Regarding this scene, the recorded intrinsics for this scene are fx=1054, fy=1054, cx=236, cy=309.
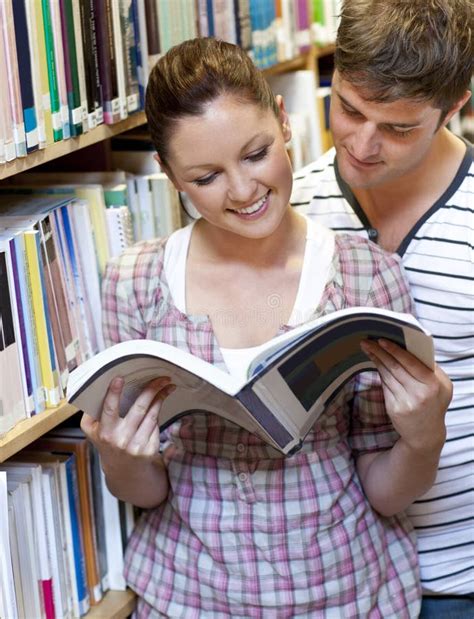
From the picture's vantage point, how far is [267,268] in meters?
1.42

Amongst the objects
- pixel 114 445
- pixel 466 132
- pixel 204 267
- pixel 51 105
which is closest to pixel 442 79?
pixel 204 267

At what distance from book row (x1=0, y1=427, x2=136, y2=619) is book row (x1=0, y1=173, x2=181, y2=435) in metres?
0.12

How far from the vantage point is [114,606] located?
1585mm

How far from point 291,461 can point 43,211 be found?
1.56ft

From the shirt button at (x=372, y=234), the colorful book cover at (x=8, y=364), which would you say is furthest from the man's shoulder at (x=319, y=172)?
the colorful book cover at (x=8, y=364)

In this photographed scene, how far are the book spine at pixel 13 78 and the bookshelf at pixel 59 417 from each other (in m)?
0.03

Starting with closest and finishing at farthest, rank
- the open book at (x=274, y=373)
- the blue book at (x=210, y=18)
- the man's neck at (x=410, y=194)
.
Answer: the open book at (x=274, y=373) < the man's neck at (x=410, y=194) < the blue book at (x=210, y=18)

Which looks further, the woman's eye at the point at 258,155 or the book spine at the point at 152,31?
the book spine at the point at 152,31

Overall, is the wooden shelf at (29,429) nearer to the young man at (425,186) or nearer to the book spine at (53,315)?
the book spine at (53,315)

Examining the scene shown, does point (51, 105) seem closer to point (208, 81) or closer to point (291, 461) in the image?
point (208, 81)

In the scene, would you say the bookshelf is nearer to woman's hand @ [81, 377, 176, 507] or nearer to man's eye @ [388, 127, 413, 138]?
woman's hand @ [81, 377, 176, 507]

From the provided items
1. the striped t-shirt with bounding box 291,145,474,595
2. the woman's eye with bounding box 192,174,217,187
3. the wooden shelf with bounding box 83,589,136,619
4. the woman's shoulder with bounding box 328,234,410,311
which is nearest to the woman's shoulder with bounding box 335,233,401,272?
the woman's shoulder with bounding box 328,234,410,311

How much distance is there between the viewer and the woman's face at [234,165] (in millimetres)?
1285

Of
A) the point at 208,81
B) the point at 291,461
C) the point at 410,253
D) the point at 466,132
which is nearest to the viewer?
the point at 208,81
